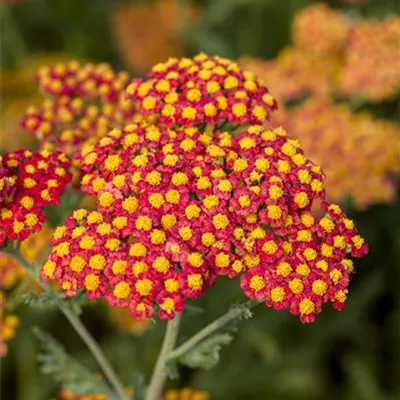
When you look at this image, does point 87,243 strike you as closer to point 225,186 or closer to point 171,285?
point 171,285

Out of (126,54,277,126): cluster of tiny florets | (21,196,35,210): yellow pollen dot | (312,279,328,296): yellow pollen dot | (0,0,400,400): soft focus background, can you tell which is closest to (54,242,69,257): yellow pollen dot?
(21,196,35,210): yellow pollen dot

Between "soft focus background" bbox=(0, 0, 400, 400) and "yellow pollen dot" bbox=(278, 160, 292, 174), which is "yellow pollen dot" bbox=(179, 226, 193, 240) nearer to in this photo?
"yellow pollen dot" bbox=(278, 160, 292, 174)

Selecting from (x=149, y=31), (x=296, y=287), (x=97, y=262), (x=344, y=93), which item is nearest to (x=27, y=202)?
(x=97, y=262)

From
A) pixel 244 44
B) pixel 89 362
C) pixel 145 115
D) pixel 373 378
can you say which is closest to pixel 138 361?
pixel 89 362

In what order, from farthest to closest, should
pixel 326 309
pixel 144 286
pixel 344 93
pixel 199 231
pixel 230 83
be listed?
pixel 326 309 → pixel 344 93 → pixel 230 83 → pixel 199 231 → pixel 144 286

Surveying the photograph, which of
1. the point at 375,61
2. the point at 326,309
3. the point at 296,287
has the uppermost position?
the point at 296,287

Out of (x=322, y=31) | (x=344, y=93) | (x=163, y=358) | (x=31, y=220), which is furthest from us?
(x=344, y=93)
